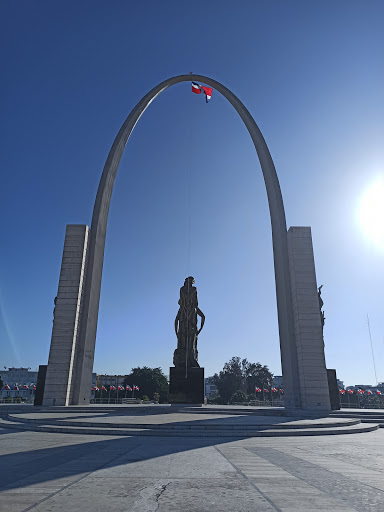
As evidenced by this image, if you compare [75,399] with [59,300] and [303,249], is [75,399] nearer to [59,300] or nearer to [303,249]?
[59,300]

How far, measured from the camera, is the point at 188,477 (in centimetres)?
452

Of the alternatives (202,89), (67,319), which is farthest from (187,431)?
(202,89)

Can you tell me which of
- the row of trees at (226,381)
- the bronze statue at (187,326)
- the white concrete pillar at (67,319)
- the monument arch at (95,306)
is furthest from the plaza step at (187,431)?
the row of trees at (226,381)

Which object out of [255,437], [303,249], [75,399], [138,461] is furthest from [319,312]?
[138,461]

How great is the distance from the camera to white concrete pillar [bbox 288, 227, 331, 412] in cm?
2055

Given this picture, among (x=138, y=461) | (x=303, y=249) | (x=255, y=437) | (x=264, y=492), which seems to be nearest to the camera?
(x=264, y=492)

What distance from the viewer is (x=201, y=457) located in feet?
19.8

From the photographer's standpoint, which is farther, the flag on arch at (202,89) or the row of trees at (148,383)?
the row of trees at (148,383)

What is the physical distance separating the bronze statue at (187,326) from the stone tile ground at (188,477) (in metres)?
14.0

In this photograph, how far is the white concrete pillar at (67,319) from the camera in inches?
802

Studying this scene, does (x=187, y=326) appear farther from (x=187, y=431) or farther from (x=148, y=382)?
(x=148, y=382)

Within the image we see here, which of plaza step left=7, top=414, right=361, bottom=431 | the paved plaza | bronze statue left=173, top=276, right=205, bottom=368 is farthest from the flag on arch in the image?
the paved plaza

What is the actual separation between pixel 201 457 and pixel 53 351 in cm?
1781

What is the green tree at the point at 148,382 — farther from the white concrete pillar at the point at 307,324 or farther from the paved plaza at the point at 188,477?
the paved plaza at the point at 188,477
